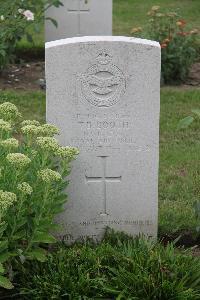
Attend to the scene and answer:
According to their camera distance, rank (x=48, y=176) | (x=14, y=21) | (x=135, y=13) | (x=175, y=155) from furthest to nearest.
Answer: (x=135, y=13), (x=14, y=21), (x=175, y=155), (x=48, y=176)

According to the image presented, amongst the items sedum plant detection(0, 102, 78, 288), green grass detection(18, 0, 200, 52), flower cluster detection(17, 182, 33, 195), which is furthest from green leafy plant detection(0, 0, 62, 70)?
flower cluster detection(17, 182, 33, 195)

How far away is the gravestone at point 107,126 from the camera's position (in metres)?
4.87

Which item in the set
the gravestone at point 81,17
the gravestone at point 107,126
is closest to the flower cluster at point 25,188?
the gravestone at point 107,126

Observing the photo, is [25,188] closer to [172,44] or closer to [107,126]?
[107,126]

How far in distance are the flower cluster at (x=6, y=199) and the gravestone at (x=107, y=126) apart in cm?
99

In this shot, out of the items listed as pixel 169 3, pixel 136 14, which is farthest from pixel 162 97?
pixel 169 3

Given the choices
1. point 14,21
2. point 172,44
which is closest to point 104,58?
point 172,44

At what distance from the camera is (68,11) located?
33.3 ft

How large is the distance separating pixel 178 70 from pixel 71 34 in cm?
174

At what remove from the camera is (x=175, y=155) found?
6.91m

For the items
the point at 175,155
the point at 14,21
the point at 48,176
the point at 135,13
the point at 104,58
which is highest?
the point at 135,13

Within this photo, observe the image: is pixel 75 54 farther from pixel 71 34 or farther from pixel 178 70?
pixel 71 34

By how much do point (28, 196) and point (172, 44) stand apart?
16.4ft

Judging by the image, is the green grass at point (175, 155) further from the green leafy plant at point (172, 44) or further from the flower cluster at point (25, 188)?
the flower cluster at point (25, 188)
